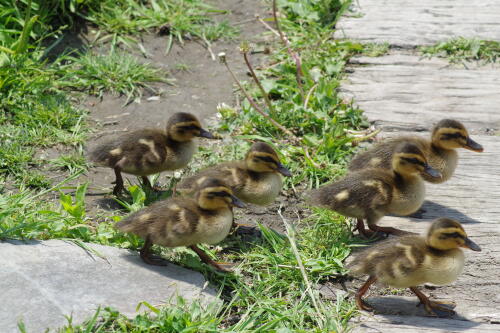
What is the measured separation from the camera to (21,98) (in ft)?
22.7

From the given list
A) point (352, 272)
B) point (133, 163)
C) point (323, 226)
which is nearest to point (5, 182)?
point (133, 163)

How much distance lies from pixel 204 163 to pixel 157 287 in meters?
1.94

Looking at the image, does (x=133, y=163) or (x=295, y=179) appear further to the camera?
(x=295, y=179)

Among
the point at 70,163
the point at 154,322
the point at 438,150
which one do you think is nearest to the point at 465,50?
the point at 438,150

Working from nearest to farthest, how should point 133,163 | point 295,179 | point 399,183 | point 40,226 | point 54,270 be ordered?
1. point 54,270
2. point 40,226
3. point 399,183
4. point 133,163
5. point 295,179

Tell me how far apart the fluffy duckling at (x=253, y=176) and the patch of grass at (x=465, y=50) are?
3081 millimetres

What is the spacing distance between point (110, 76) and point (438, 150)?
3303mm

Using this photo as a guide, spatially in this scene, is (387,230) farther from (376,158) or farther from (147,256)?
(147,256)

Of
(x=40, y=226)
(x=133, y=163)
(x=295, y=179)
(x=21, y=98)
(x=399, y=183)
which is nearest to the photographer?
(x=40, y=226)

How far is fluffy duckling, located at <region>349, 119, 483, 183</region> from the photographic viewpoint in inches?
222

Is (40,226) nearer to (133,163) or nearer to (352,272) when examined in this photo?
(133,163)

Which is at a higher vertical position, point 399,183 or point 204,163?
point 399,183

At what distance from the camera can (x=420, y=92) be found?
719 centimetres

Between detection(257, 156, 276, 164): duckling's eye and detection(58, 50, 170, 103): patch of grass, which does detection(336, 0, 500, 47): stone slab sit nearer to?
detection(58, 50, 170, 103): patch of grass
